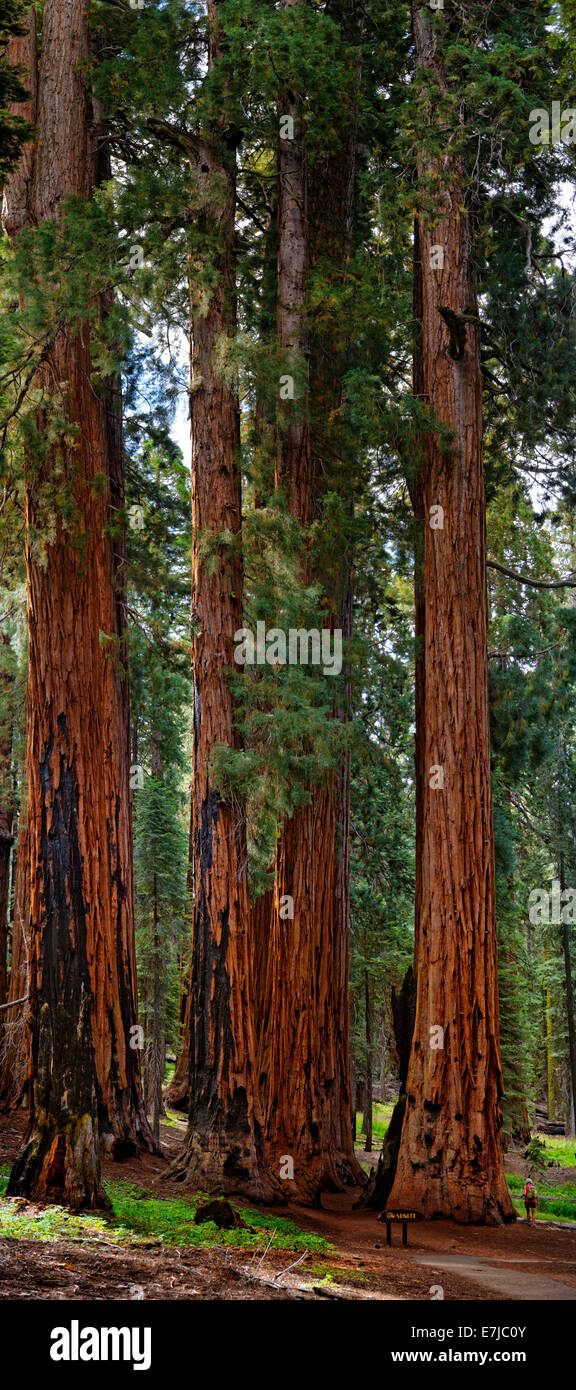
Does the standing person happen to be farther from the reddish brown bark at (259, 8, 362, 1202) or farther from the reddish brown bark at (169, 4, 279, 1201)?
the reddish brown bark at (169, 4, 279, 1201)

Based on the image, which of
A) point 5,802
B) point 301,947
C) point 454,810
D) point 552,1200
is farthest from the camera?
point 552,1200

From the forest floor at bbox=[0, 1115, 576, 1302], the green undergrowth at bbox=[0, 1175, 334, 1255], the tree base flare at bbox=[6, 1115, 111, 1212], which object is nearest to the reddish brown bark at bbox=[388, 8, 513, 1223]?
the forest floor at bbox=[0, 1115, 576, 1302]

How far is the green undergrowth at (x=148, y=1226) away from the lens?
6.28 meters

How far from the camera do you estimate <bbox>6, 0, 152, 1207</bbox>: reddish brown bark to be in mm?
7383

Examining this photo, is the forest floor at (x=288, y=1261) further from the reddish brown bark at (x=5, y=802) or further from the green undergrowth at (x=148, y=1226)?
the reddish brown bark at (x=5, y=802)

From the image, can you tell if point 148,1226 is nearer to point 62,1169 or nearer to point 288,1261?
point 62,1169

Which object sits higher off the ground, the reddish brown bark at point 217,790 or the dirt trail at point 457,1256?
the reddish brown bark at point 217,790

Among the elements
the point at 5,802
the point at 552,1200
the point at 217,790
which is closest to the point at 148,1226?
the point at 217,790

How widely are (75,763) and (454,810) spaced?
13.7 feet

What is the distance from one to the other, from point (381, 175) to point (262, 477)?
3.45 meters

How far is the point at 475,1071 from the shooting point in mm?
10195

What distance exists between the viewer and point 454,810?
1081 cm

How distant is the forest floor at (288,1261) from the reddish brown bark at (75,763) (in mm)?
639

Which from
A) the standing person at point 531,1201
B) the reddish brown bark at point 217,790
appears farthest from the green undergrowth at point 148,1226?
the standing person at point 531,1201
